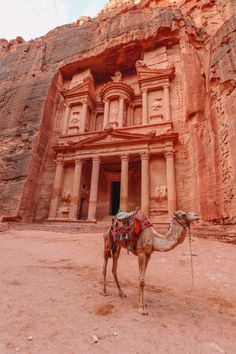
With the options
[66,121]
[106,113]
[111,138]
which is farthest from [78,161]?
[106,113]

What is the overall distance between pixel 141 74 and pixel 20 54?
59.3ft

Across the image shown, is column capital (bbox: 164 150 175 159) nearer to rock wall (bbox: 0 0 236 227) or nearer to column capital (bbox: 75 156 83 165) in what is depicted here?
rock wall (bbox: 0 0 236 227)

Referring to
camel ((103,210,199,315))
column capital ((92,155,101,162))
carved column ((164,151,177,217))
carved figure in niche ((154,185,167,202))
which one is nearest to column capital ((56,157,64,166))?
column capital ((92,155,101,162))

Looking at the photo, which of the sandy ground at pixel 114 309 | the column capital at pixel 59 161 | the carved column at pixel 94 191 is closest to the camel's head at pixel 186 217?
the sandy ground at pixel 114 309

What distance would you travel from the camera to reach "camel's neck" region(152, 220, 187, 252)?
3.14 m

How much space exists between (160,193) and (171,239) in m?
12.3

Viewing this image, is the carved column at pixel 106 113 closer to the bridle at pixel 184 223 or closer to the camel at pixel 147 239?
the camel at pixel 147 239

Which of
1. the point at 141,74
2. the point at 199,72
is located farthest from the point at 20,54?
the point at 199,72

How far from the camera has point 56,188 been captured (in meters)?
17.5

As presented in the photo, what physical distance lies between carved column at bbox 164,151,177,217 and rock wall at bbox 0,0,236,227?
0.68m

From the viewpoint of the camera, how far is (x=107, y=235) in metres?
3.89

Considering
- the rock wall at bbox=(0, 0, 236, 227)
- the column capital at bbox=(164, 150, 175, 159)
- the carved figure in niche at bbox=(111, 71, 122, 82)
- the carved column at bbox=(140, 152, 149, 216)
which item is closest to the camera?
the rock wall at bbox=(0, 0, 236, 227)

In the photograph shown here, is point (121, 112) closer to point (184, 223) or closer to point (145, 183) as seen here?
point (145, 183)

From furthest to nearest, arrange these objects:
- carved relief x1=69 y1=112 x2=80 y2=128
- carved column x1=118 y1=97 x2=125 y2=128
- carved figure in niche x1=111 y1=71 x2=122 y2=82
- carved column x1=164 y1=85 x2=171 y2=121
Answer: carved figure in niche x1=111 y1=71 x2=122 y2=82 < carved relief x1=69 y1=112 x2=80 y2=128 < carved column x1=118 y1=97 x2=125 y2=128 < carved column x1=164 y1=85 x2=171 y2=121
